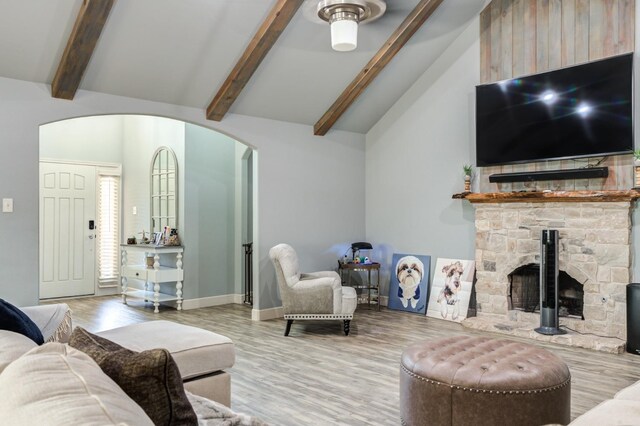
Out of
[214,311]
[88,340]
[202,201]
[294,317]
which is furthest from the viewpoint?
[202,201]

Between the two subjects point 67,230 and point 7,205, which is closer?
point 7,205

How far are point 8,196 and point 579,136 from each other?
17.1ft

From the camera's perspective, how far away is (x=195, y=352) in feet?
8.61

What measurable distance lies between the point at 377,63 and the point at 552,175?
2.19m

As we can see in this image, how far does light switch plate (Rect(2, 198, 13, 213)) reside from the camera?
434 centimetres

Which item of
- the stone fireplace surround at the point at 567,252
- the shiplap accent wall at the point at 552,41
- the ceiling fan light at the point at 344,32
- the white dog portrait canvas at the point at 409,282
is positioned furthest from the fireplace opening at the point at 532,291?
the ceiling fan light at the point at 344,32

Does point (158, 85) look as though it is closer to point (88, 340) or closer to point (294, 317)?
point (294, 317)

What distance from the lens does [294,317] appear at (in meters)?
5.10

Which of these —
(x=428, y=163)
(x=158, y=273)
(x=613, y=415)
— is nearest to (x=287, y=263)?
(x=158, y=273)

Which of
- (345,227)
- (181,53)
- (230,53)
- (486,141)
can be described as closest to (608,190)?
(486,141)

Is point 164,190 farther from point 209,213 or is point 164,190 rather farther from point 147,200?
point 209,213

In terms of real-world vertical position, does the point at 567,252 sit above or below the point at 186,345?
above

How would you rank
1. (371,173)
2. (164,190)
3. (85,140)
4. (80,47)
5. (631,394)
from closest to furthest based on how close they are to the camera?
(631,394), (80,47), (371,173), (164,190), (85,140)

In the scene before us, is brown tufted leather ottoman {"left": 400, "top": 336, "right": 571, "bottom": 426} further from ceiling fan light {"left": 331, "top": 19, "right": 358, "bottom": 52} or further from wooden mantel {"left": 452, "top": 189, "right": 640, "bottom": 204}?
ceiling fan light {"left": 331, "top": 19, "right": 358, "bottom": 52}
